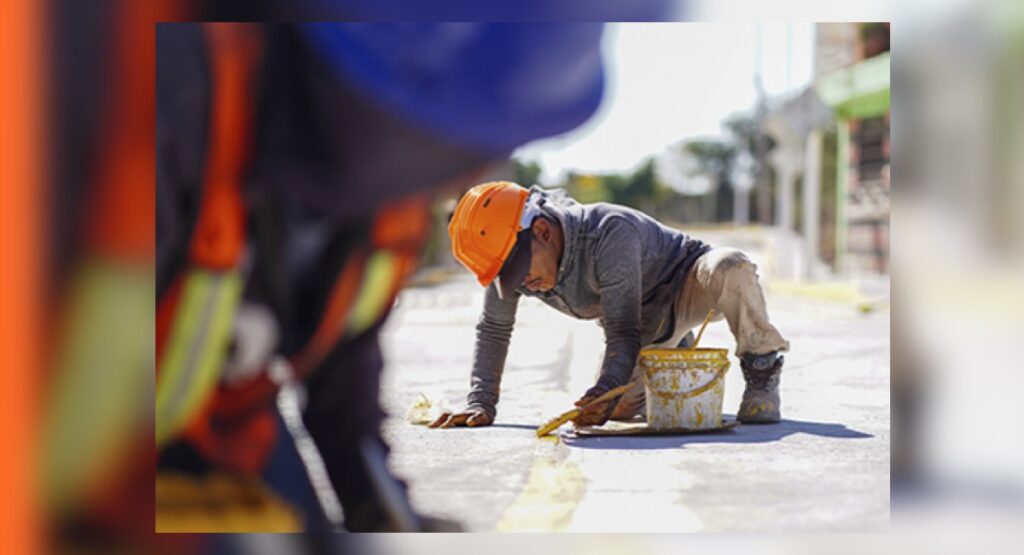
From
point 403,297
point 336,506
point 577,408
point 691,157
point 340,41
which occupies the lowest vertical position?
point 336,506

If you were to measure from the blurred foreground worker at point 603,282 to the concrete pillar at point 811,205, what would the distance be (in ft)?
0.73

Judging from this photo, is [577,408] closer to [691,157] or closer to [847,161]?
[691,157]

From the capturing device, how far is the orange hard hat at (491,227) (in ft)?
13.6

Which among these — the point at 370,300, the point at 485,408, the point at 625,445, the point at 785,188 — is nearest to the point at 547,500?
the point at 625,445

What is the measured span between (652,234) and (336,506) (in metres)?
1.38

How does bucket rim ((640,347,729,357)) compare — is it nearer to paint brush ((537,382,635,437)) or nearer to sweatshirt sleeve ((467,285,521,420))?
paint brush ((537,382,635,437))

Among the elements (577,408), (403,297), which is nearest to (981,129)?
(577,408)

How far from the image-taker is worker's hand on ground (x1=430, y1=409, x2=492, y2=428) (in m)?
4.32

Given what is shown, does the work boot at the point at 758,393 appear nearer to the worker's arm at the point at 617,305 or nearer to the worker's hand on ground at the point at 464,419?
the worker's arm at the point at 617,305

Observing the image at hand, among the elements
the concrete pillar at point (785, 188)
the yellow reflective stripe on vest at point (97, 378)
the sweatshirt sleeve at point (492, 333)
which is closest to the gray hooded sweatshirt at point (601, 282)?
the sweatshirt sleeve at point (492, 333)

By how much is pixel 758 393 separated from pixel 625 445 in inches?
21.4

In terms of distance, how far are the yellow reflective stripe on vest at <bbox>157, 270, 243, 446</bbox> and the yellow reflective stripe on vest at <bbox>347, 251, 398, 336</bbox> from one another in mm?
374

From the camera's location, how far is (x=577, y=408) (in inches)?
168

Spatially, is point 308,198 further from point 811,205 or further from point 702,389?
point 811,205
